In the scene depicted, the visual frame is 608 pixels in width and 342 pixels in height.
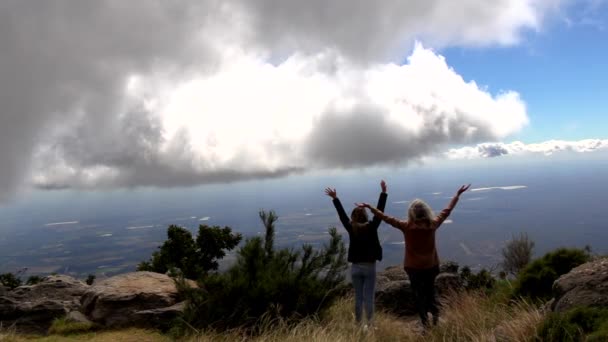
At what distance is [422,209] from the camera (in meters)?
6.90

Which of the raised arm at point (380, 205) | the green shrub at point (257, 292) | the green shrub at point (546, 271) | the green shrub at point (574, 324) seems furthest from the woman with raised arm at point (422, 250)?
the green shrub at point (546, 271)

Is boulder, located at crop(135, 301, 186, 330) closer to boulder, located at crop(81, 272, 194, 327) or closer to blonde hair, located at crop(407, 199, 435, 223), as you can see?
boulder, located at crop(81, 272, 194, 327)

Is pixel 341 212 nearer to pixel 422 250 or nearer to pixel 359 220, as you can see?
pixel 359 220

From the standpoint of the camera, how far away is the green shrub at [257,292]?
24.1 ft

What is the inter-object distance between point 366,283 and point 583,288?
122 inches

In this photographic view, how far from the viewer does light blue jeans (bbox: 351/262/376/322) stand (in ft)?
23.8

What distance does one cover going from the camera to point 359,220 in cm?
739

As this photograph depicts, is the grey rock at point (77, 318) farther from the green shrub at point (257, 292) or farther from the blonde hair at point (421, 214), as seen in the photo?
the blonde hair at point (421, 214)

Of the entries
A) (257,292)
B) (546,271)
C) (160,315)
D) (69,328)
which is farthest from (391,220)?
(69,328)

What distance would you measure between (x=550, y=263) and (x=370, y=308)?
4.08m

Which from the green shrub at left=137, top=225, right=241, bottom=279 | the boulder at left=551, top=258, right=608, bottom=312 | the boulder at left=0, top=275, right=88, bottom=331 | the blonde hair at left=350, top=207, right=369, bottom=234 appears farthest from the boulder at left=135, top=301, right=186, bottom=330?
the green shrub at left=137, top=225, right=241, bottom=279

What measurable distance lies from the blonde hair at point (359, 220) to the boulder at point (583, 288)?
2946mm

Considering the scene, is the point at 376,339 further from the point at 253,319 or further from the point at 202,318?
Answer: the point at 202,318

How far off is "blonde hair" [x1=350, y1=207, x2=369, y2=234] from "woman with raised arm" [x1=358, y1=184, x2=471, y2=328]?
0.35 m
